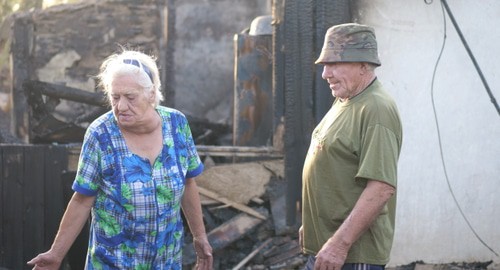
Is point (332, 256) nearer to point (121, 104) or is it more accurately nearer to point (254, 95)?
point (121, 104)

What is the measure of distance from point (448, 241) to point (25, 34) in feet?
39.1

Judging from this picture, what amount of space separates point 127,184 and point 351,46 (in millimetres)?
1290

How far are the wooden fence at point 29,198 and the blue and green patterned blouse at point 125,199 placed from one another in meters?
3.38

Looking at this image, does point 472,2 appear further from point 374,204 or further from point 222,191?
point 374,204

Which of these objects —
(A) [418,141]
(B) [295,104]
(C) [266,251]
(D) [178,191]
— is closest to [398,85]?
(A) [418,141]

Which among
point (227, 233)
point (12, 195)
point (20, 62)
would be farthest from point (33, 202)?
point (20, 62)

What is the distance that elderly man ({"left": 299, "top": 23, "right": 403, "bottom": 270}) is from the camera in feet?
13.3

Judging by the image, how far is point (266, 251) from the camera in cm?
803

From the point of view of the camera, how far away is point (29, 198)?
7.71m

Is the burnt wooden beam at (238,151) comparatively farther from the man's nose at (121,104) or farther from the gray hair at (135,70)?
the man's nose at (121,104)

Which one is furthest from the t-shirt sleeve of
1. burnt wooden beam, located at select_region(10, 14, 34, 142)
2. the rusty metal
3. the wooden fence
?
burnt wooden beam, located at select_region(10, 14, 34, 142)

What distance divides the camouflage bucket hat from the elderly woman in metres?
0.91

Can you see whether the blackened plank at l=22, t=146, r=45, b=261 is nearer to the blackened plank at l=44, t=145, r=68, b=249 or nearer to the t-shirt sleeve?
the blackened plank at l=44, t=145, r=68, b=249

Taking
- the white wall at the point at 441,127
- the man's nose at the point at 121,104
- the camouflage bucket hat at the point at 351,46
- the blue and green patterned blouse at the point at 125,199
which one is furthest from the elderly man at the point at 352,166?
the white wall at the point at 441,127
